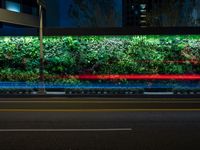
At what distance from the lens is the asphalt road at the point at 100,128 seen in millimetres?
9242

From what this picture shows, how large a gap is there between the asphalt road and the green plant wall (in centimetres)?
1157

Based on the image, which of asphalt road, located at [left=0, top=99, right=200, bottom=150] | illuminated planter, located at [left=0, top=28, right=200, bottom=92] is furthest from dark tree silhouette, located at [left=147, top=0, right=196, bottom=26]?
asphalt road, located at [left=0, top=99, right=200, bottom=150]

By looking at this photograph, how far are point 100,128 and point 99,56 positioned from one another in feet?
53.3

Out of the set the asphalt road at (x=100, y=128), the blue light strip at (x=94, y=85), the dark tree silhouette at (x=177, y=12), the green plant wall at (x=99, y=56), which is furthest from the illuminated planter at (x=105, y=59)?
the dark tree silhouette at (x=177, y=12)

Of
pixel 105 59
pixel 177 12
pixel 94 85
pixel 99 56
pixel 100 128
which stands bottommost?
pixel 100 128

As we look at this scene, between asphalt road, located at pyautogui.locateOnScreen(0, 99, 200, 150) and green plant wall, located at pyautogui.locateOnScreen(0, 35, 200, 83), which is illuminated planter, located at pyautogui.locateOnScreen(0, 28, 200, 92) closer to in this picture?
green plant wall, located at pyautogui.locateOnScreen(0, 35, 200, 83)

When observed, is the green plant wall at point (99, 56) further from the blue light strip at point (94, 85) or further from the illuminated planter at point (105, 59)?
the blue light strip at point (94, 85)

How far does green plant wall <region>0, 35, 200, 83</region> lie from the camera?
27.0 meters

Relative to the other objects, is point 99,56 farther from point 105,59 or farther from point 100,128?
point 100,128

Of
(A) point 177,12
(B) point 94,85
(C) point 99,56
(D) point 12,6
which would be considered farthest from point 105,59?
(D) point 12,6

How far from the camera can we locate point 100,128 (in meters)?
11.3

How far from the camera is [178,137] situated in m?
10.0

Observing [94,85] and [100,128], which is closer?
[100,128]

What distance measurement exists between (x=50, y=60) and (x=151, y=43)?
6.00 meters
